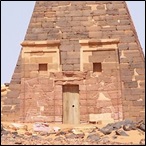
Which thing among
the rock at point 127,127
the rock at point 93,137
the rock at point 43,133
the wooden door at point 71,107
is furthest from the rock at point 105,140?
the wooden door at point 71,107

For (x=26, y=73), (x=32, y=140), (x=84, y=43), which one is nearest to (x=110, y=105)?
(x=84, y=43)

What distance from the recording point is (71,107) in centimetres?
1573

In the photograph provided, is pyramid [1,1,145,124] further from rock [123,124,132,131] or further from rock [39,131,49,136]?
rock [123,124,132,131]

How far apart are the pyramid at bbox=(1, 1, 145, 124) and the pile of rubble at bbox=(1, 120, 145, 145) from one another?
Result: 2.68 metres

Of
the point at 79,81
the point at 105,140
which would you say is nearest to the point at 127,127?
the point at 105,140

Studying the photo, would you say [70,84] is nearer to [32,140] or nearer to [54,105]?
[54,105]

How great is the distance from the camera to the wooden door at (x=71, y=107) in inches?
617

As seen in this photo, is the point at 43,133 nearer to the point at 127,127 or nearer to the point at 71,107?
the point at 127,127

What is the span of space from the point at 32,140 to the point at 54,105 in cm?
526

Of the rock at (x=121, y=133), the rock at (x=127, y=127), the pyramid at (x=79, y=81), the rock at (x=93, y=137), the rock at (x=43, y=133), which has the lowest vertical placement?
the rock at (x=43, y=133)

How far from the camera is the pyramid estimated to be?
1545 centimetres

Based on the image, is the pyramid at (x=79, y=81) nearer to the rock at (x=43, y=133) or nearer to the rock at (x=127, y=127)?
the rock at (x=43, y=133)

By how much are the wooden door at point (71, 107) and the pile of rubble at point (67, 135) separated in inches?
112

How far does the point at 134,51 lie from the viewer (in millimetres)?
16969
